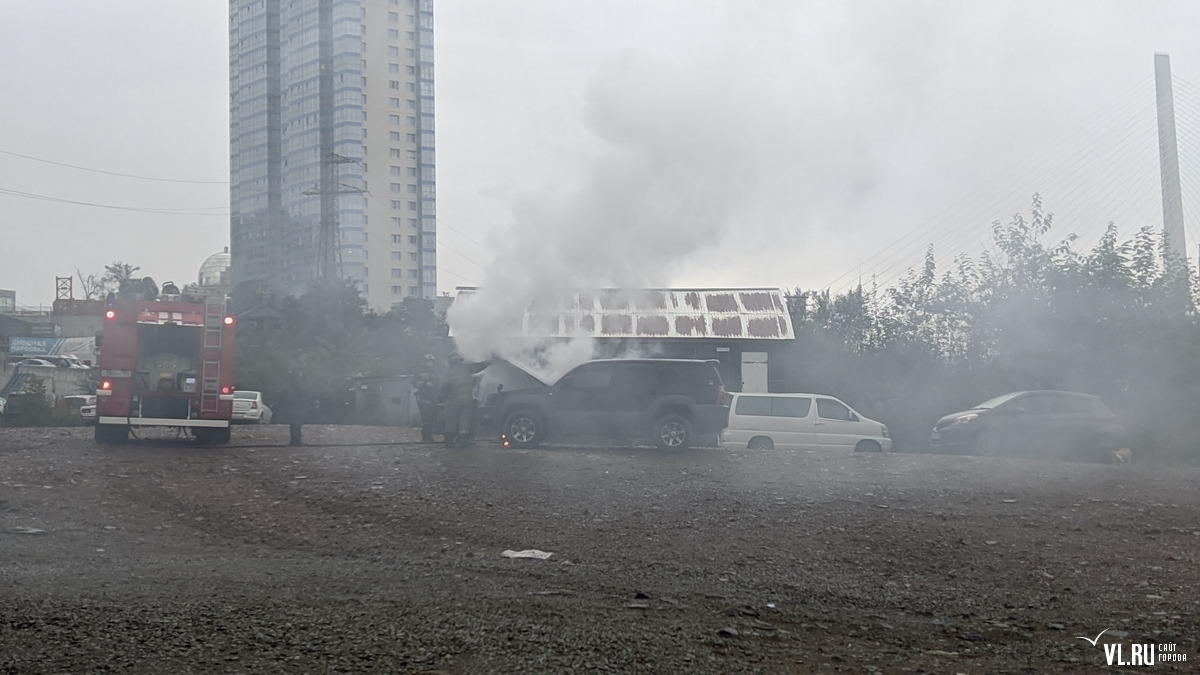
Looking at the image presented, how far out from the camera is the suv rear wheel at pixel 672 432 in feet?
51.9

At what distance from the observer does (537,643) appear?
17.8 feet

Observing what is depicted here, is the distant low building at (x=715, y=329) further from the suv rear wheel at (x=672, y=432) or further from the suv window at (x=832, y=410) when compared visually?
the suv rear wheel at (x=672, y=432)

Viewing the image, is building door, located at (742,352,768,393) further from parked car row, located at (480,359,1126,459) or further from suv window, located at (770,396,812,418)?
suv window, located at (770,396,812,418)

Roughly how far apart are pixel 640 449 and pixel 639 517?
6.40 meters

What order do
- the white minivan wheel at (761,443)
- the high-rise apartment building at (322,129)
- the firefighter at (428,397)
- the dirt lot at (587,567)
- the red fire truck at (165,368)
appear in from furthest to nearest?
the high-rise apartment building at (322,129) → the white minivan wheel at (761,443) → the firefighter at (428,397) → the red fire truck at (165,368) → the dirt lot at (587,567)

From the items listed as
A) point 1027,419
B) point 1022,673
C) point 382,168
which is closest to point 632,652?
point 1022,673

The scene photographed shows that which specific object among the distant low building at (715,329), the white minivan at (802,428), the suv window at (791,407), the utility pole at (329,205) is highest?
the utility pole at (329,205)

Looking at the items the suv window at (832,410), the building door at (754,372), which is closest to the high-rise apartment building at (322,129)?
the building door at (754,372)

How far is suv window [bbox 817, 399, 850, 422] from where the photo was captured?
1947cm

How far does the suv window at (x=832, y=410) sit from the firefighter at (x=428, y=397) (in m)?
8.14

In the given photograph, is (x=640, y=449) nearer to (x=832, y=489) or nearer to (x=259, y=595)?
(x=832, y=489)

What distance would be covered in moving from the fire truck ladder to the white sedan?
410 inches

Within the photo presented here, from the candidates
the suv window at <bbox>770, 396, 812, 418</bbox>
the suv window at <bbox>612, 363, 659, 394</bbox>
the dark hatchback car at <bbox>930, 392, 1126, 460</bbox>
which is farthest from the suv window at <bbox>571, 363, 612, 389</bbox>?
the dark hatchback car at <bbox>930, 392, 1126, 460</bbox>

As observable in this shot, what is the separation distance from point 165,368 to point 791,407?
1270cm
